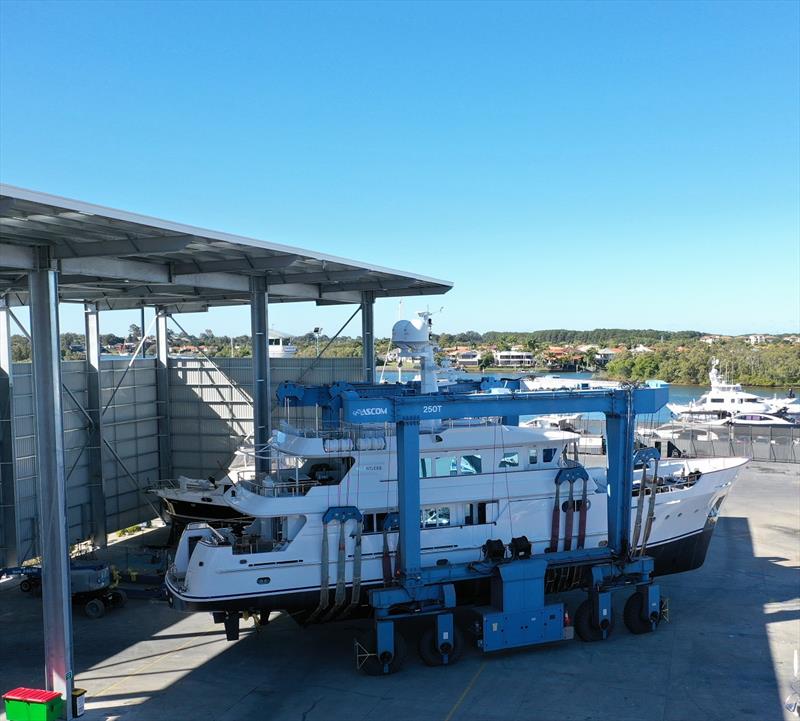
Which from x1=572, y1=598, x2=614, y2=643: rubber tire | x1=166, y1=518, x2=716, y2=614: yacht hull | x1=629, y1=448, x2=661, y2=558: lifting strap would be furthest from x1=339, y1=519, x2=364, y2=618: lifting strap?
x1=629, y1=448, x2=661, y2=558: lifting strap

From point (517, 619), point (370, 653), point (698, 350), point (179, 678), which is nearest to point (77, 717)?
point (179, 678)

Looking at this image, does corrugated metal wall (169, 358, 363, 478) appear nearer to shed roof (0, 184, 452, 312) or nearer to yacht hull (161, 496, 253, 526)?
shed roof (0, 184, 452, 312)

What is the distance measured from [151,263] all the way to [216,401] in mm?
10084

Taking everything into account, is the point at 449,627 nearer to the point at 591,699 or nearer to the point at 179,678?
the point at 591,699

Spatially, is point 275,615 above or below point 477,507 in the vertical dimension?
below

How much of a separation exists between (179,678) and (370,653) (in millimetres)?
3445

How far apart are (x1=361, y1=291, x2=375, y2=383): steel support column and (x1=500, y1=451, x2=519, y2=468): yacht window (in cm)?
811

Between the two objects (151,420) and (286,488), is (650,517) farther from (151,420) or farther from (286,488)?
(151,420)

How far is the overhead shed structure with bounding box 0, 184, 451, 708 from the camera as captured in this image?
1085cm

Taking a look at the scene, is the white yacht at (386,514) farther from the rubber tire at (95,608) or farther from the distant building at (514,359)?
the distant building at (514,359)

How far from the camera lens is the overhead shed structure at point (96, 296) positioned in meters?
10.9

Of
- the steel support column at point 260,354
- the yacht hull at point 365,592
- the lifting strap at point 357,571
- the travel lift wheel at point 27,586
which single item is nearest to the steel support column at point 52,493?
the yacht hull at point 365,592

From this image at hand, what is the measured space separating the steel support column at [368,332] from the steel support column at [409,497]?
30.3ft

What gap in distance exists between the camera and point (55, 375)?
429 inches
